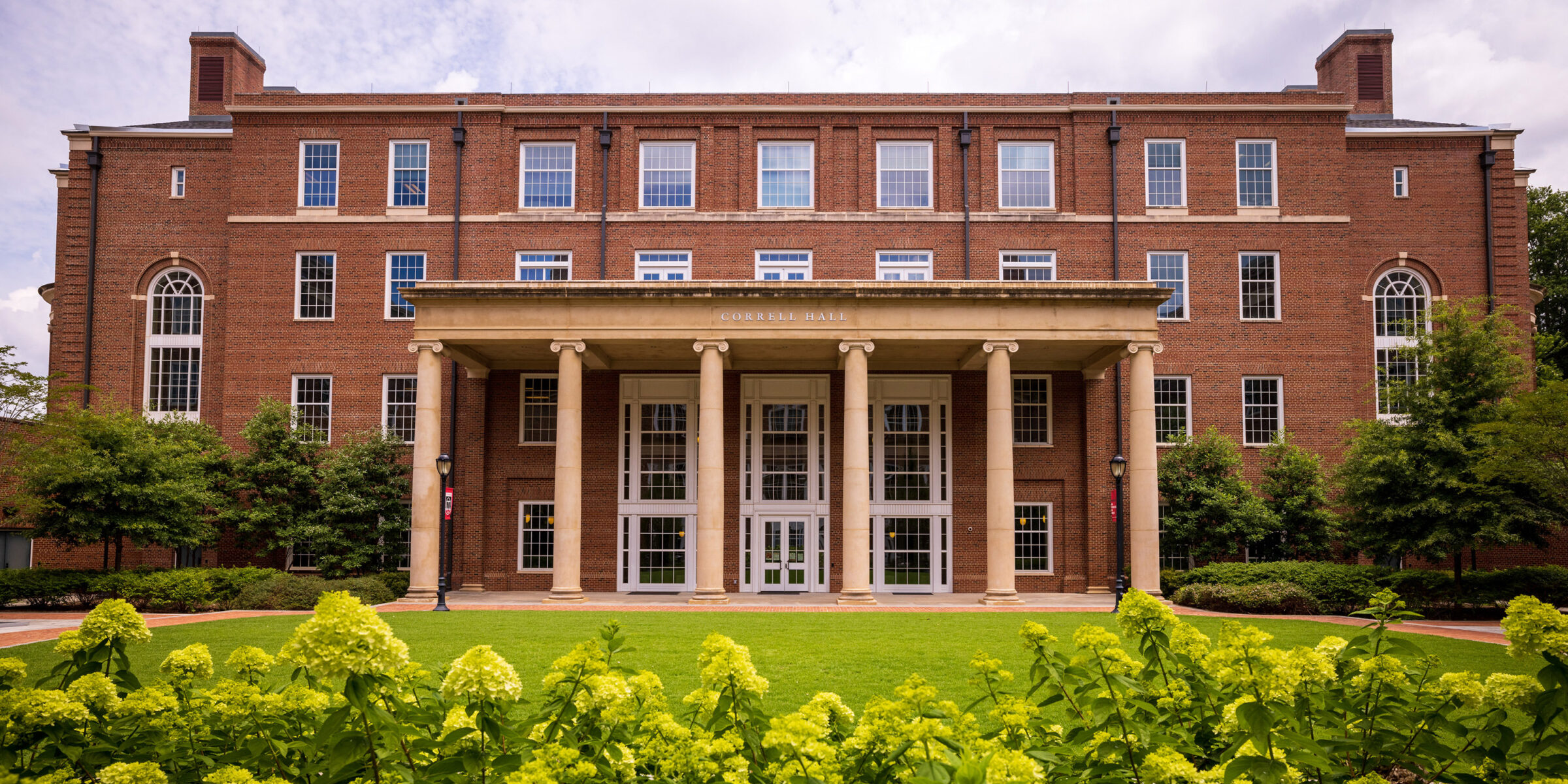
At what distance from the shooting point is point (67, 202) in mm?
35469

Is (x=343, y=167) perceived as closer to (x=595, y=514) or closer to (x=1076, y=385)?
(x=595, y=514)

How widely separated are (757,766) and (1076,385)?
3008cm

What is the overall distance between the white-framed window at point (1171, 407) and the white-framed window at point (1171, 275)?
2449mm


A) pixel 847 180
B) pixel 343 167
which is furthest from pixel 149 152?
pixel 847 180

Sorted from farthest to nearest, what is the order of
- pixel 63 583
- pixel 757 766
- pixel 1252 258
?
pixel 1252 258 < pixel 63 583 < pixel 757 766

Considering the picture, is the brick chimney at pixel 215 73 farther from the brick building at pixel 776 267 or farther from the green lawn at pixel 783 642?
the green lawn at pixel 783 642

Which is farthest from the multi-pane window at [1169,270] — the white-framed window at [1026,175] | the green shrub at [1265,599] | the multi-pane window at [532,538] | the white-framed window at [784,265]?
the multi-pane window at [532,538]

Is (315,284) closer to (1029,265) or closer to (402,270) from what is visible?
(402,270)

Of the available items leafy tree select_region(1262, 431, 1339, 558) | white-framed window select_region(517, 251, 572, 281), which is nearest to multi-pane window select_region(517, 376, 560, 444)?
white-framed window select_region(517, 251, 572, 281)

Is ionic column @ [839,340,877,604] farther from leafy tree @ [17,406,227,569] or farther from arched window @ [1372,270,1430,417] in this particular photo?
arched window @ [1372,270,1430,417]

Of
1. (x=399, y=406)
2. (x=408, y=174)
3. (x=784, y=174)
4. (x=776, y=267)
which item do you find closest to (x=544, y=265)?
(x=408, y=174)

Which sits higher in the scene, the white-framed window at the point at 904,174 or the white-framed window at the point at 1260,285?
the white-framed window at the point at 904,174

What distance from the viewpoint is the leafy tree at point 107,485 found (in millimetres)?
25797

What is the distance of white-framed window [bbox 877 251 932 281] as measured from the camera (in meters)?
33.5
